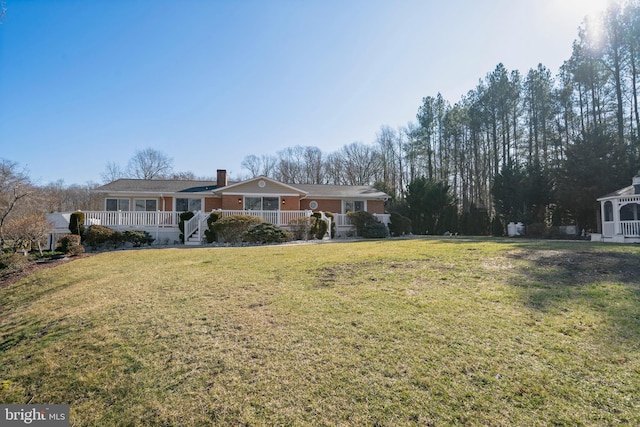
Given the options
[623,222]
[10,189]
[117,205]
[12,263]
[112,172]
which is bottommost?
[12,263]

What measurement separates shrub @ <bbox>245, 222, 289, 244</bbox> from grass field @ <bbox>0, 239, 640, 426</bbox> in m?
8.08

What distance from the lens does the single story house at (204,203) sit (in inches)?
660

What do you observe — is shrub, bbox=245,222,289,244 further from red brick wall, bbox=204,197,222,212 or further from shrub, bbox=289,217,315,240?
red brick wall, bbox=204,197,222,212

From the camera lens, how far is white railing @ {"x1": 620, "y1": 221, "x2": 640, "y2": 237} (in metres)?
14.8

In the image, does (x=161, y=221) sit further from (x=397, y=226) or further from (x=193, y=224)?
(x=397, y=226)

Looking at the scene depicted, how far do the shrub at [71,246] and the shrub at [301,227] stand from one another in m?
9.48

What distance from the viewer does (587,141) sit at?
767 inches

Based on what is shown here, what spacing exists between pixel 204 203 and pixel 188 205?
1170 mm

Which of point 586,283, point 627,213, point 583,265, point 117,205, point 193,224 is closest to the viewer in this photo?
point 586,283

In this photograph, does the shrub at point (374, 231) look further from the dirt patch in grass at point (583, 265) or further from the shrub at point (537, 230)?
the shrub at point (537, 230)

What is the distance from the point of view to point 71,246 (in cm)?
1309

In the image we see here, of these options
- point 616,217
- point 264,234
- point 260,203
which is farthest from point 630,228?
point 260,203

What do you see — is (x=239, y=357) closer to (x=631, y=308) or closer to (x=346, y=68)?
(x=631, y=308)

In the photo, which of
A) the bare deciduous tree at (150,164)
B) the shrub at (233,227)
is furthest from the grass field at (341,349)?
the bare deciduous tree at (150,164)
